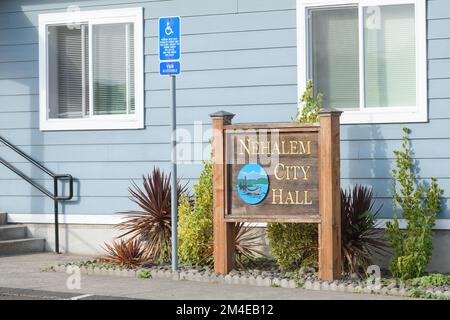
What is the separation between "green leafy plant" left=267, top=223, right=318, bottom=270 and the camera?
1221 cm

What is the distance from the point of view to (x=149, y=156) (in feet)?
46.9

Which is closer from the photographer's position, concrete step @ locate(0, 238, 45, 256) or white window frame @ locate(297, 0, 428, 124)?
white window frame @ locate(297, 0, 428, 124)

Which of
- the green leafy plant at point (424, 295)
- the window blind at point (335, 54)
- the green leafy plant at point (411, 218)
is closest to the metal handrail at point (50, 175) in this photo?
the window blind at point (335, 54)

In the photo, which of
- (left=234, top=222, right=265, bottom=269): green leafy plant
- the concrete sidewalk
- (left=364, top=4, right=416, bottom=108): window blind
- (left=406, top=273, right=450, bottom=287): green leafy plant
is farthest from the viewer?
(left=364, top=4, right=416, bottom=108): window blind

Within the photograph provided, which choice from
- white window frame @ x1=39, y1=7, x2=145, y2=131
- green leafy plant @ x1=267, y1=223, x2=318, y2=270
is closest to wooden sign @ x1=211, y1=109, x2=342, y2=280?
green leafy plant @ x1=267, y1=223, x2=318, y2=270

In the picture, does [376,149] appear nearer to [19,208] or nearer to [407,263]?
[407,263]

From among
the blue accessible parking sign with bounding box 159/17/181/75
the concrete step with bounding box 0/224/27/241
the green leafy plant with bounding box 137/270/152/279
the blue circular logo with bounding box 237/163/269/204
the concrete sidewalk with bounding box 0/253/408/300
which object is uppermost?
the blue accessible parking sign with bounding box 159/17/181/75

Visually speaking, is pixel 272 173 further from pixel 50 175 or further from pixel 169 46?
pixel 50 175

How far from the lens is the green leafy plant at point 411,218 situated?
11891 mm

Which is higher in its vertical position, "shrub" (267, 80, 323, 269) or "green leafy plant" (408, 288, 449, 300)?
"shrub" (267, 80, 323, 269)

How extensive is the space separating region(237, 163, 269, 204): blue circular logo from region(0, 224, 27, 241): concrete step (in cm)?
444

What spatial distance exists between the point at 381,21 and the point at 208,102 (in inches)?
109

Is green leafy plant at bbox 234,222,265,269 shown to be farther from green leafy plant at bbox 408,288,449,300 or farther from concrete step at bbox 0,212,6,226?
concrete step at bbox 0,212,6,226

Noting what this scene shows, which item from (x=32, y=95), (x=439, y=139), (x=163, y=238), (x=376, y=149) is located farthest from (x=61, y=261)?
(x=439, y=139)
